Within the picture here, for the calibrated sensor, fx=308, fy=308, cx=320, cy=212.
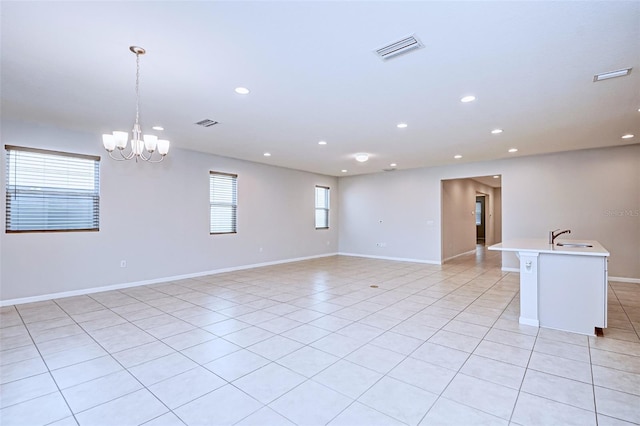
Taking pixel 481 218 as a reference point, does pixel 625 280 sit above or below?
below

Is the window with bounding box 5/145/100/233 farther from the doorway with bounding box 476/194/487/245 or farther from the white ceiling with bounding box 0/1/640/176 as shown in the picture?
the doorway with bounding box 476/194/487/245

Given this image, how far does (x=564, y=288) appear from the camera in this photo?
139 inches

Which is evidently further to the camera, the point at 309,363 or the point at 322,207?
the point at 322,207

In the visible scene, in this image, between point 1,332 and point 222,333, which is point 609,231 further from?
point 1,332

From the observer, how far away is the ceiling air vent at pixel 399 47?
94.1 inches

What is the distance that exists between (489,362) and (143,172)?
6.06 m

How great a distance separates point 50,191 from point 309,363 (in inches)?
194

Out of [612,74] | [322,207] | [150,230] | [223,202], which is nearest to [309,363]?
[612,74]

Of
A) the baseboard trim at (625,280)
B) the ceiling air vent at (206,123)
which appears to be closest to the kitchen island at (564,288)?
the baseboard trim at (625,280)

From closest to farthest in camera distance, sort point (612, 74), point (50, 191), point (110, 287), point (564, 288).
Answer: point (612, 74) < point (564, 288) < point (50, 191) < point (110, 287)

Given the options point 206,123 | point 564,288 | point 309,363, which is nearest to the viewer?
point 309,363

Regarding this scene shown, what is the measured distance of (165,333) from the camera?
341 centimetres

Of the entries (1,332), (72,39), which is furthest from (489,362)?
(1,332)

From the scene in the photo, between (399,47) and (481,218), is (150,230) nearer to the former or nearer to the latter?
(399,47)
